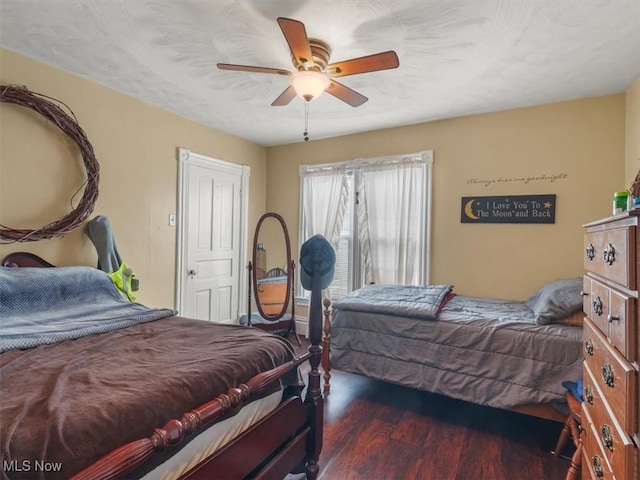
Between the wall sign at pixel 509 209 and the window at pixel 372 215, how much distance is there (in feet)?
1.42

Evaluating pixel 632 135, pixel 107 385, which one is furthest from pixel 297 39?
pixel 632 135

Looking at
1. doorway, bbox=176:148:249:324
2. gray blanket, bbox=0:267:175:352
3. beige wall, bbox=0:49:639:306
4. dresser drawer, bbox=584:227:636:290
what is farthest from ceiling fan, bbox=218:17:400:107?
doorway, bbox=176:148:249:324

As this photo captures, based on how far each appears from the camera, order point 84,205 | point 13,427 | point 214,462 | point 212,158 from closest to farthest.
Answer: point 13,427 → point 214,462 → point 84,205 → point 212,158

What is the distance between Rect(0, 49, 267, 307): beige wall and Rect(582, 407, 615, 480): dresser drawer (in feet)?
11.0

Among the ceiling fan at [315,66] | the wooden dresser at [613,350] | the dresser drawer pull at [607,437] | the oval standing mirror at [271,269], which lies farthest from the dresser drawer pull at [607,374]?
the oval standing mirror at [271,269]

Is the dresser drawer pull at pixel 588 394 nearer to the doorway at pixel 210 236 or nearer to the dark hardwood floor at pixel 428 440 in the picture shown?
the dark hardwood floor at pixel 428 440

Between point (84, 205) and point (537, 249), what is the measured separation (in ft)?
12.9

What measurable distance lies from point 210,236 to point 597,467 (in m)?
3.63

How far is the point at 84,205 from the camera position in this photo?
8.70ft

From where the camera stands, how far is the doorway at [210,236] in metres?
3.58

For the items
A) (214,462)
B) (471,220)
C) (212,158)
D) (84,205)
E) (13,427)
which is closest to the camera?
(13,427)

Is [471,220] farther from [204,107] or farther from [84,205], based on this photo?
[84,205]

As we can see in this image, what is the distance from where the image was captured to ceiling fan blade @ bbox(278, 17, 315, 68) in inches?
61.6

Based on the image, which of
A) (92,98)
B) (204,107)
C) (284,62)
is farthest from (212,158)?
(284,62)
